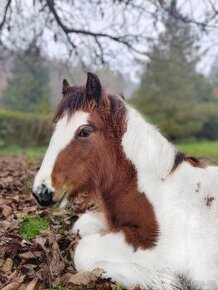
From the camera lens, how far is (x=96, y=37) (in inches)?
342

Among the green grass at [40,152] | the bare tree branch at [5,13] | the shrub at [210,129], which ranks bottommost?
the green grass at [40,152]

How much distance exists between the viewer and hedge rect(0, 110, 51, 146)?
877 inches

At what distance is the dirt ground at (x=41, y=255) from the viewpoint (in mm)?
3273

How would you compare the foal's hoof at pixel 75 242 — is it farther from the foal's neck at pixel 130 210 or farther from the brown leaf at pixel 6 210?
the brown leaf at pixel 6 210

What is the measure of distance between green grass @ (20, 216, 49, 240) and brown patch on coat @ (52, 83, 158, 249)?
1.05m

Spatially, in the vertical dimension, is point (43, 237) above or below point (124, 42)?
below

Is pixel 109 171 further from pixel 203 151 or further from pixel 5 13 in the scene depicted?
pixel 203 151

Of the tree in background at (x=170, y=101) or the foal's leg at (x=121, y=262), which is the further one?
the tree in background at (x=170, y=101)

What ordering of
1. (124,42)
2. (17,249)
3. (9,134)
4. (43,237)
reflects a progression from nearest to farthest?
(17,249) < (43,237) < (124,42) < (9,134)

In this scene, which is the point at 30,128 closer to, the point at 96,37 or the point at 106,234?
the point at 96,37

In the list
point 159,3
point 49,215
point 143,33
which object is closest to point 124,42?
point 143,33

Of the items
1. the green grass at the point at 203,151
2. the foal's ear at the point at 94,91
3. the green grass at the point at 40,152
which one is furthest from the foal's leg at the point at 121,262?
the green grass at the point at 40,152

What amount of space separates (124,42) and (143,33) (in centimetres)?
44

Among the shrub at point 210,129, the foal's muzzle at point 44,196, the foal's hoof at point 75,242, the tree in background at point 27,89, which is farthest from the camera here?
the tree in background at point 27,89
